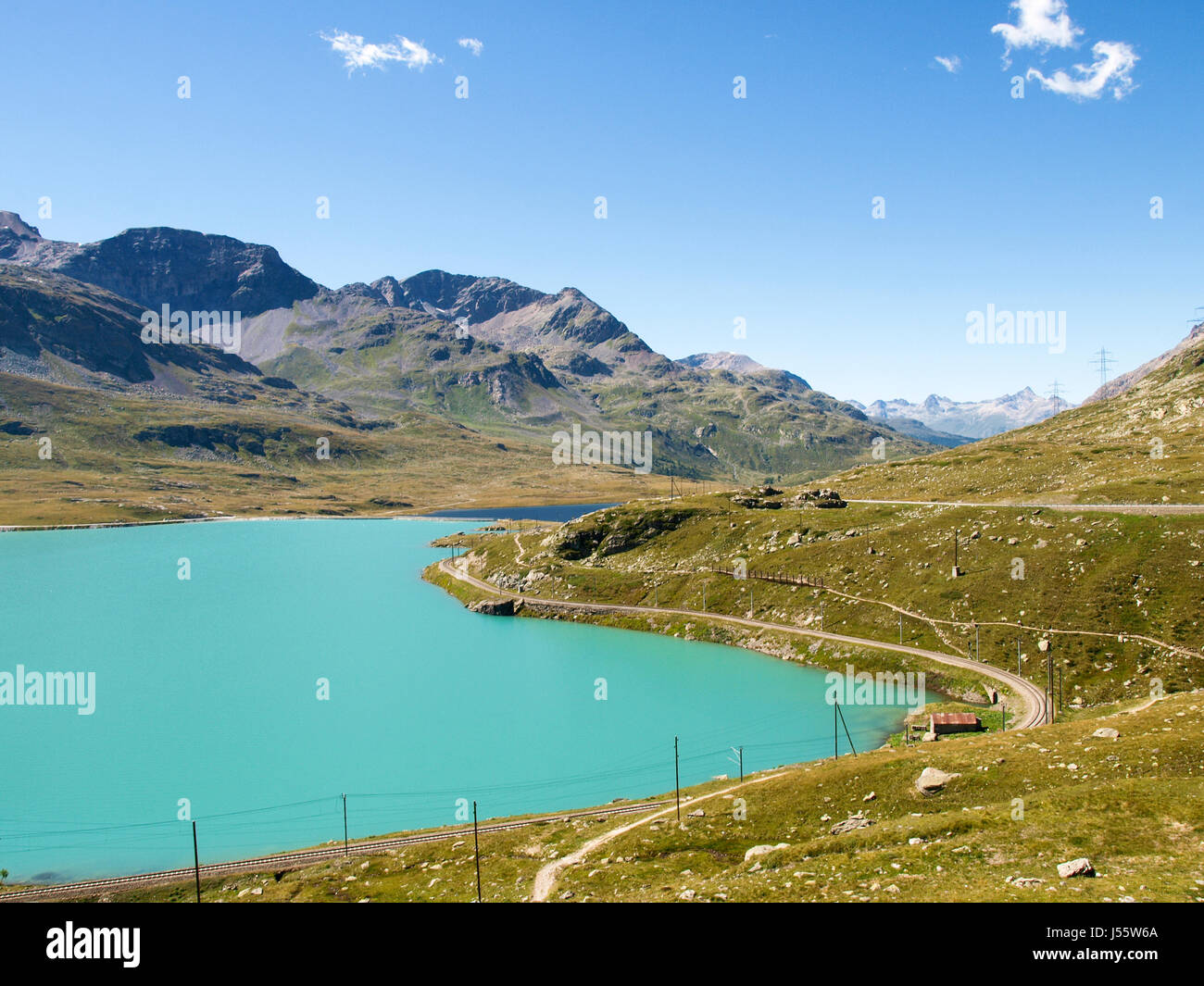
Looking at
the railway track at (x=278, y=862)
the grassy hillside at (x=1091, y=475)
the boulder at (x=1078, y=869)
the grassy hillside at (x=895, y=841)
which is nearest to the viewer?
the boulder at (x=1078, y=869)

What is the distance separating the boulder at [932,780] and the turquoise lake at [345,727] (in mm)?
28027

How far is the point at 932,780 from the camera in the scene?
56031 millimetres

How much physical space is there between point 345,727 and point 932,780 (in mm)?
75718

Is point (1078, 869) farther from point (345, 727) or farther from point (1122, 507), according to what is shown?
point (1122, 507)

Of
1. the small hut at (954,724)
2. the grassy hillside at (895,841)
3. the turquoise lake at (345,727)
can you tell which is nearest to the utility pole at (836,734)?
the turquoise lake at (345,727)

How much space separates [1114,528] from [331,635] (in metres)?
146

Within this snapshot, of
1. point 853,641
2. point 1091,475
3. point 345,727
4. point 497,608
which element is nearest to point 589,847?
point 345,727

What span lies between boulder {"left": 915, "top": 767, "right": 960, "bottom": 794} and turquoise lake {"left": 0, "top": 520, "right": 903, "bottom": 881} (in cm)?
2803

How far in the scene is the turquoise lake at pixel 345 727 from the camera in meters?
72.4

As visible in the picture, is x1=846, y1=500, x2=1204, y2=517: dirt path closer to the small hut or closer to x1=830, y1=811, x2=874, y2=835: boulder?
the small hut

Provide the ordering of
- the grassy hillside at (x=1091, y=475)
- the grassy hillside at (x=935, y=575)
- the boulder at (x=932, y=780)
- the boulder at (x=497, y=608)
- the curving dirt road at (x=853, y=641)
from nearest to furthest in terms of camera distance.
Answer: the boulder at (x=932, y=780), the curving dirt road at (x=853, y=641), the grassy hillside at (x=935, y=575), the grassy hillside at (x=1091, y=475), the boulder at (x=497, y=608)

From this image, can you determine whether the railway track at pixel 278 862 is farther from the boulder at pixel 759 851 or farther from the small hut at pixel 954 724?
the small hut at pixel 954 724
